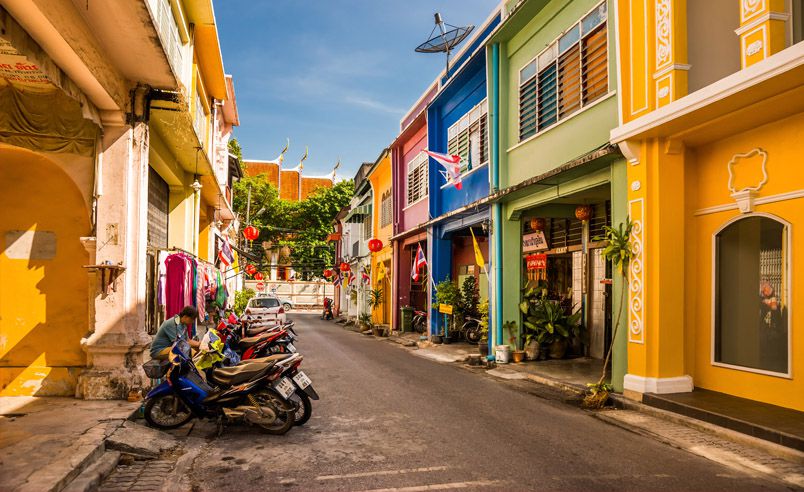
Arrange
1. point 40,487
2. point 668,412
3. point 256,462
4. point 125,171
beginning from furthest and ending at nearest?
point 125,171 < point 668,412 < point 256,462 < point 40,487

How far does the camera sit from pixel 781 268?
7699 mm

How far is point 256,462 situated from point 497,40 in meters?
11.0

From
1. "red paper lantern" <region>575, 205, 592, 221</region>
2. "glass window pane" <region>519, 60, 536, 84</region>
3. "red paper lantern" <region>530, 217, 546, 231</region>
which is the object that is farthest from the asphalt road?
"glass window pane" <region>519, 60, 536, 84</region>

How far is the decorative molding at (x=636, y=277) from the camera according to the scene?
8539mm

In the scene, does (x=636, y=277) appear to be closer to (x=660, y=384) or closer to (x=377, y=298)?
(x=660, y=384)

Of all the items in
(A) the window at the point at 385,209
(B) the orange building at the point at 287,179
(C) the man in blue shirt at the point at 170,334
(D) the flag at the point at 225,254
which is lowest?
(C) the man in blue shirt at the point at 170,334

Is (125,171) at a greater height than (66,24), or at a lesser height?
lesser

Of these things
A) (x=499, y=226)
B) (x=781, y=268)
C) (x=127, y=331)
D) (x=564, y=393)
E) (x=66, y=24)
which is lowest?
(x=564, y=393)

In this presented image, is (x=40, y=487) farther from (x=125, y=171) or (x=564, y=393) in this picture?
(x=564, y=393)

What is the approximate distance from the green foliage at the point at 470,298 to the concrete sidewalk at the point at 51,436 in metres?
11.7

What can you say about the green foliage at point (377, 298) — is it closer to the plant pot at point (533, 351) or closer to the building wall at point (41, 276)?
the plant pot at point (533, 351)

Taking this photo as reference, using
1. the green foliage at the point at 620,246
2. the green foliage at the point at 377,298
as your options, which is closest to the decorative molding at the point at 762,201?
Answer: the green foliage at the point at 620,246

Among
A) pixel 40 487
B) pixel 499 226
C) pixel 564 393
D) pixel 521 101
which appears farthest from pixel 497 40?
pixel 40 487

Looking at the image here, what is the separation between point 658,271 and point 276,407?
18.3ft
